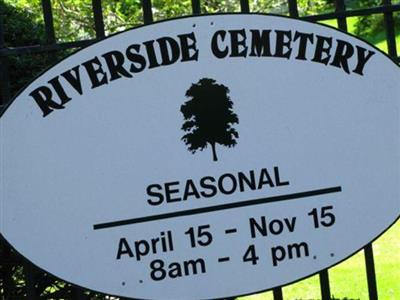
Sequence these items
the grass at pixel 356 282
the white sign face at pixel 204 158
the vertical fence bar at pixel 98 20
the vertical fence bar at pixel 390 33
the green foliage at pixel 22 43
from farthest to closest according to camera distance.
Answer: the grass at pixel 356 282 → the green foliage at pixel 22 43 → the vertical fence bar at pixel 390 33 → the vertical fence bar at pixel 98 20 → the white sign face at pixel 204 158

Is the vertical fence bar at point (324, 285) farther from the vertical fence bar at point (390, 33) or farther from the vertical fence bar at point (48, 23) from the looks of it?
the vertical fence bar at point (48, 23)

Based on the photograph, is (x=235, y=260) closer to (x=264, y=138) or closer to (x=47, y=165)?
(x=264, y=138)

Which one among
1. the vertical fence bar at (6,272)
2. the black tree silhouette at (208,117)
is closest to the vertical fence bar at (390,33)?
the black tree silhouette at (208,117)

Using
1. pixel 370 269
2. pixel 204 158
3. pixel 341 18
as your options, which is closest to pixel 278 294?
pixel 370 269

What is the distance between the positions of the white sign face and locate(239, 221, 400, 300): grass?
1.90m

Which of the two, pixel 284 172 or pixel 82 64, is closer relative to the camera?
pixel 82 64

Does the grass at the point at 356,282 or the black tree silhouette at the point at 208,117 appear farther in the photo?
the grass at the point at 356,282

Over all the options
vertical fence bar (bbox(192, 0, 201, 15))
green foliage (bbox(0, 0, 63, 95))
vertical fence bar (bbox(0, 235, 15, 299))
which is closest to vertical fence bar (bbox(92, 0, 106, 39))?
vertical fence bar (bbox(192, 0, 201, 15))

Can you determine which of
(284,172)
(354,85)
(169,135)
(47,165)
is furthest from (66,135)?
(354,85)

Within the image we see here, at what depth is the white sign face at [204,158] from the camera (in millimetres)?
3102

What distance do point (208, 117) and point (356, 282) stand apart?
2.84 m

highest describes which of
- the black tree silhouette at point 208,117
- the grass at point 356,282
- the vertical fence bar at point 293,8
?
the vertical fence bar at point 293,8

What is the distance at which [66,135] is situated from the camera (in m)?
3.10

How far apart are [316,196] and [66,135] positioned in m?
1.00
